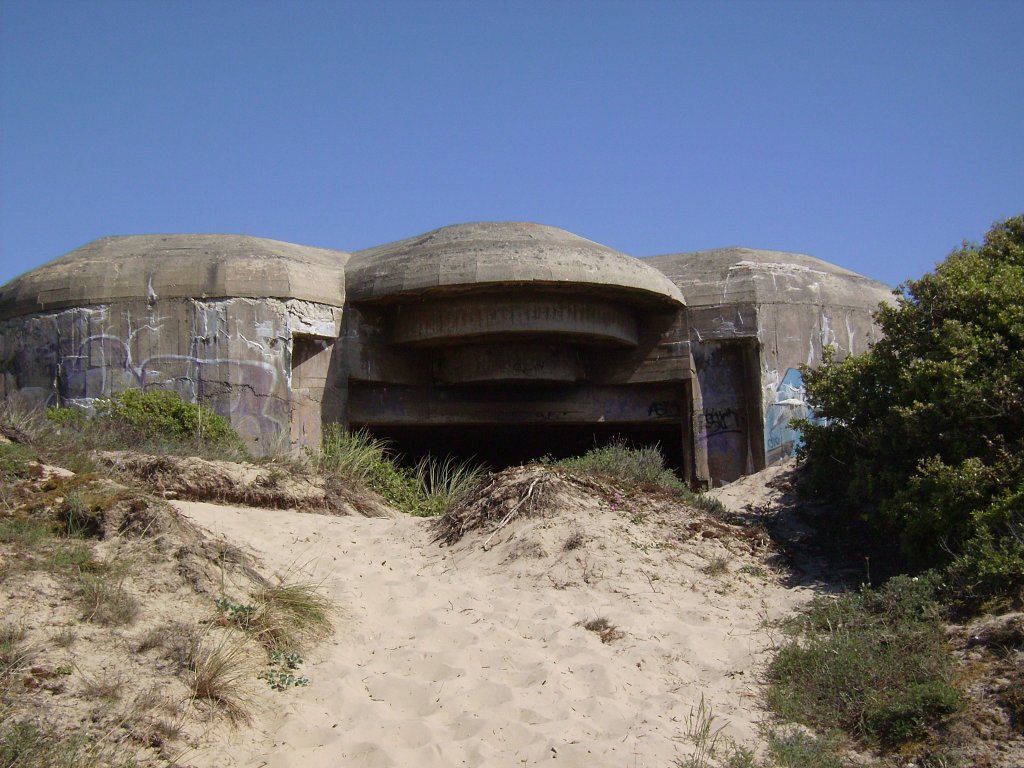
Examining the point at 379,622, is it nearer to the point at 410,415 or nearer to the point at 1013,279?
the point at 1013,279

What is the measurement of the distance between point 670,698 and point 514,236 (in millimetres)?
8379

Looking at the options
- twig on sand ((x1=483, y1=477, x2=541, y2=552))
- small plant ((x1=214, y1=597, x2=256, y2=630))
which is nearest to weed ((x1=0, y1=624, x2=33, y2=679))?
small plant ((x1=214, y1=597, x2=256, y2=630))

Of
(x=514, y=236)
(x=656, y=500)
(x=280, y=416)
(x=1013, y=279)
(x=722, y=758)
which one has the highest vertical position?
(x=514, y=236)

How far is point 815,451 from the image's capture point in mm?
8750

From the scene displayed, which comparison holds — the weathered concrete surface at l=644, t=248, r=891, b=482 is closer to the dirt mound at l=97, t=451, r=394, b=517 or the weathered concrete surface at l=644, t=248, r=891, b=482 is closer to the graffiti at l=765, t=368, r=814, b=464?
the graffiti at l=765, t=368, r=814, b=464

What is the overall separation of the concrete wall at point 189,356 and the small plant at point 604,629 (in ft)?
21.5

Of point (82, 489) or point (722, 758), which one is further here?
point (82, 489)

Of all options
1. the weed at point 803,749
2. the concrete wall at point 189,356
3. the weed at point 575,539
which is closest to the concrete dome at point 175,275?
the concrete wall at point 189,356

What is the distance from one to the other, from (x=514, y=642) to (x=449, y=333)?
727cm

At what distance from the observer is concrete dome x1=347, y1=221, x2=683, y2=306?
1224 cm

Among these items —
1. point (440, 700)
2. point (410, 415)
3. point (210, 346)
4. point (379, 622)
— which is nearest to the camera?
point (440, 700)

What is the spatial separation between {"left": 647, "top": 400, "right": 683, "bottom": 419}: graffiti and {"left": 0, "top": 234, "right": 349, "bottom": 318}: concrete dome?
4.43 m

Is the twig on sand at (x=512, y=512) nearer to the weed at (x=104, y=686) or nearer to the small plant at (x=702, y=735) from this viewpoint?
the small plant at (x=702, y=735)

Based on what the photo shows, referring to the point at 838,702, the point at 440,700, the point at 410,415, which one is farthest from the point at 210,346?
the point at 838,702
